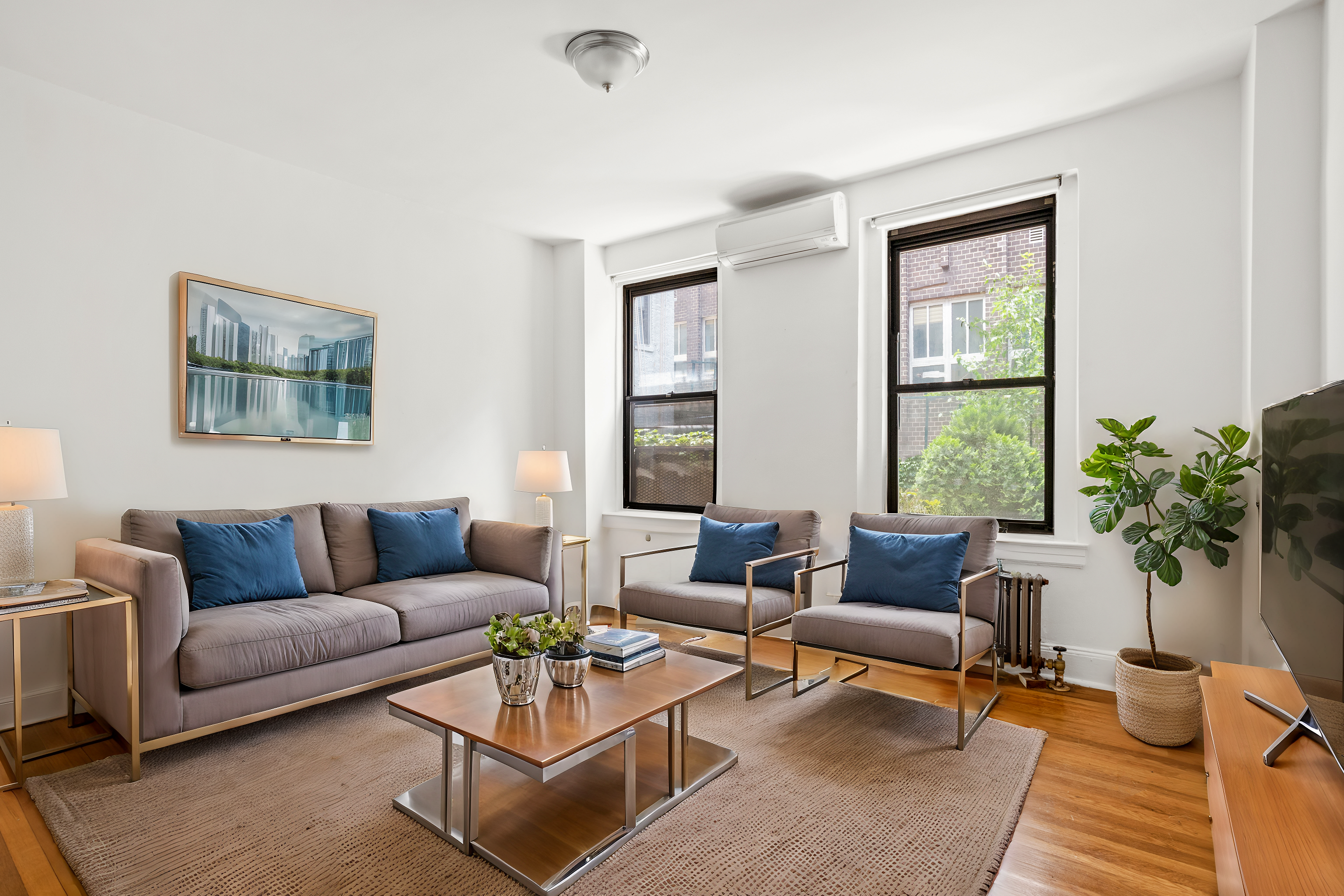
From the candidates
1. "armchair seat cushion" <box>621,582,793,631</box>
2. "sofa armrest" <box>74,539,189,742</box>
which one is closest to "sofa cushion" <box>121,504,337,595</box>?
"sofa armrest" <box>74,539,189,742</box>

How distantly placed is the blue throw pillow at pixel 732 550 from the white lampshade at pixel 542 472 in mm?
1089

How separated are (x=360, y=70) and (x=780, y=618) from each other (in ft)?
10.1

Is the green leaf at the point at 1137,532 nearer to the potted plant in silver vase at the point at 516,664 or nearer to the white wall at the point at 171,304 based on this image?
the potted plant in silver vase at the point at 516,664

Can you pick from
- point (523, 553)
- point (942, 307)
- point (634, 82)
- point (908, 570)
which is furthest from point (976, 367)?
point (523, 553)

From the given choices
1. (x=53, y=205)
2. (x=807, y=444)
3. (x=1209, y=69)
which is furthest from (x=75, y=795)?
(x=1209, y=69)

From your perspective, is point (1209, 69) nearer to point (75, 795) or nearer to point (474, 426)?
point (474, 426)

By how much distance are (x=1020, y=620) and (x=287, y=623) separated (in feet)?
10.9

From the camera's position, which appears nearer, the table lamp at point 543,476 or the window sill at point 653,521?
the table lamp at point 543,476

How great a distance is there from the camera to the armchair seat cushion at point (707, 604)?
3.27 meters

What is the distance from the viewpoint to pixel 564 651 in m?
2.33

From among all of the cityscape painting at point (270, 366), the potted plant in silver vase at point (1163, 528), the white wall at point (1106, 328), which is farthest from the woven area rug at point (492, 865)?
the cityscape painting at point (270, 366)

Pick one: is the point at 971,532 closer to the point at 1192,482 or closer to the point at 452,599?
the point at 1192,482

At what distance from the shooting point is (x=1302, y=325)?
2.60 m

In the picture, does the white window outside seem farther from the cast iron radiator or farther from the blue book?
the blue book
